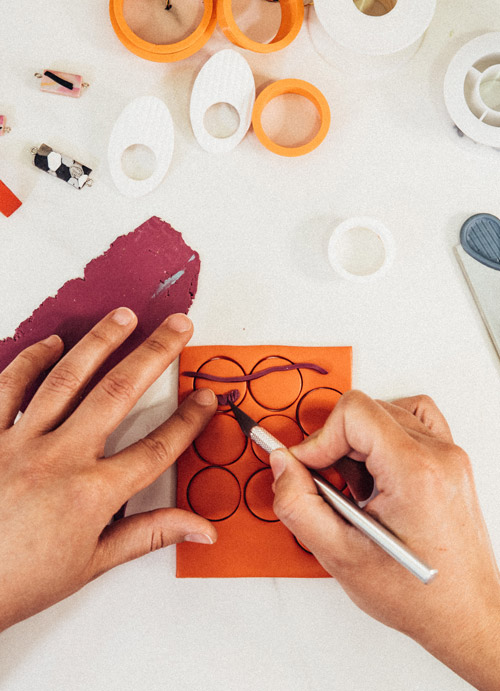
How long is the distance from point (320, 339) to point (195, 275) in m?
0.20

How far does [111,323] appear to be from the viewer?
71cm

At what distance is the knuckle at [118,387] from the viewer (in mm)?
657

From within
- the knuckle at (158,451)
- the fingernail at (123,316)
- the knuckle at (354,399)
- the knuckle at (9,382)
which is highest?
the knuckle at (354,399)

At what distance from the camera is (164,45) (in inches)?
30.3

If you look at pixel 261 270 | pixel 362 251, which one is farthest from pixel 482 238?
pixel 261 270

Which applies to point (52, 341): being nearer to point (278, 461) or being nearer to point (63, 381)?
point (63, 381)

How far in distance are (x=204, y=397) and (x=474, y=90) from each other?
576mm

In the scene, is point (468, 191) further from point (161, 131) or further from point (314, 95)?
point (161, 131)

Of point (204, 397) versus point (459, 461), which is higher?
point (459, 461)

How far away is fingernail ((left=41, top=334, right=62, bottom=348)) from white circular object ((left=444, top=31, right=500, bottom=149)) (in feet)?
2.12

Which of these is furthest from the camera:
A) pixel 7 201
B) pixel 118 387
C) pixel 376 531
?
pixel 7 201

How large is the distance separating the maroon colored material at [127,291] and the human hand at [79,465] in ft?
0.15

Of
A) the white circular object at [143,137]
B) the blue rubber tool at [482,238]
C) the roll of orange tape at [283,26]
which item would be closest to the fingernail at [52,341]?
the white circular object at [143,137]

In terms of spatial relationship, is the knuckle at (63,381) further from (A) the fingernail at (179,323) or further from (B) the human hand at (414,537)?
(B) the human hand at (414,537)
